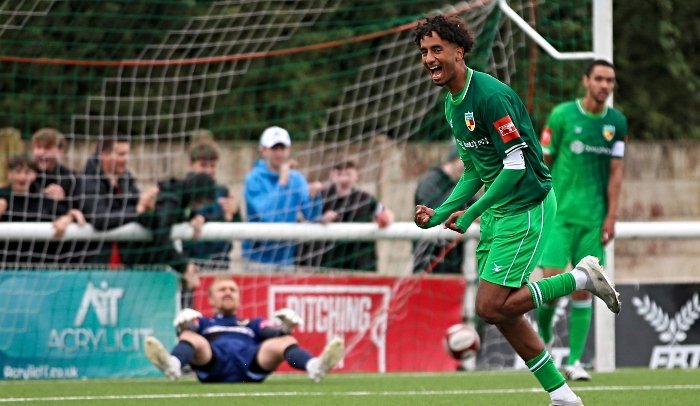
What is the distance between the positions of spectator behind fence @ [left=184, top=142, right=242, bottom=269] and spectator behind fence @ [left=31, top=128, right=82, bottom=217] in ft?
3.20

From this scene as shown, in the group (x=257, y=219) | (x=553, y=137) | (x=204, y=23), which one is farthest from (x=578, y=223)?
(x=204, y=23)

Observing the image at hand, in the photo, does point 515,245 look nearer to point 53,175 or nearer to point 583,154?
point 583,154

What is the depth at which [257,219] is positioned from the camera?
10867 millimetres

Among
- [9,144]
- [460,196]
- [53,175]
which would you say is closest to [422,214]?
[460,196]

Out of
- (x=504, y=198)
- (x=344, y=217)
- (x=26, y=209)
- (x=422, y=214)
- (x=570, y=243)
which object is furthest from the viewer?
(x=344, y=217)

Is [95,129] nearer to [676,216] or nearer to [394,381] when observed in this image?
[394,381]

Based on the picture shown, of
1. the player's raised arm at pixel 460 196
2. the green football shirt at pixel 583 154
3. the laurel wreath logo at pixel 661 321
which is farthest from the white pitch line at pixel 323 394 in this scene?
the laurel wreath logo at pixel 661 321

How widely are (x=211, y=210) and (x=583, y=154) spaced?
3.21m

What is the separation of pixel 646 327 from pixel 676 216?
609cm

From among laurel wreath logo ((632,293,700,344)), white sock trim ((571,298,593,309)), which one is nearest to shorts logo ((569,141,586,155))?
white sock trim ((571,298,593,309))

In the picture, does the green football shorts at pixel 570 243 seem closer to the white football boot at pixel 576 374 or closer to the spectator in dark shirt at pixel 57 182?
the white football boot at pixel 576 374

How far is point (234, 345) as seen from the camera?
9.07 meters

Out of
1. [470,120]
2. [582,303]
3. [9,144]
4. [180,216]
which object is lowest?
[582,303]

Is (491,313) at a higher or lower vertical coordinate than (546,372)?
higher
